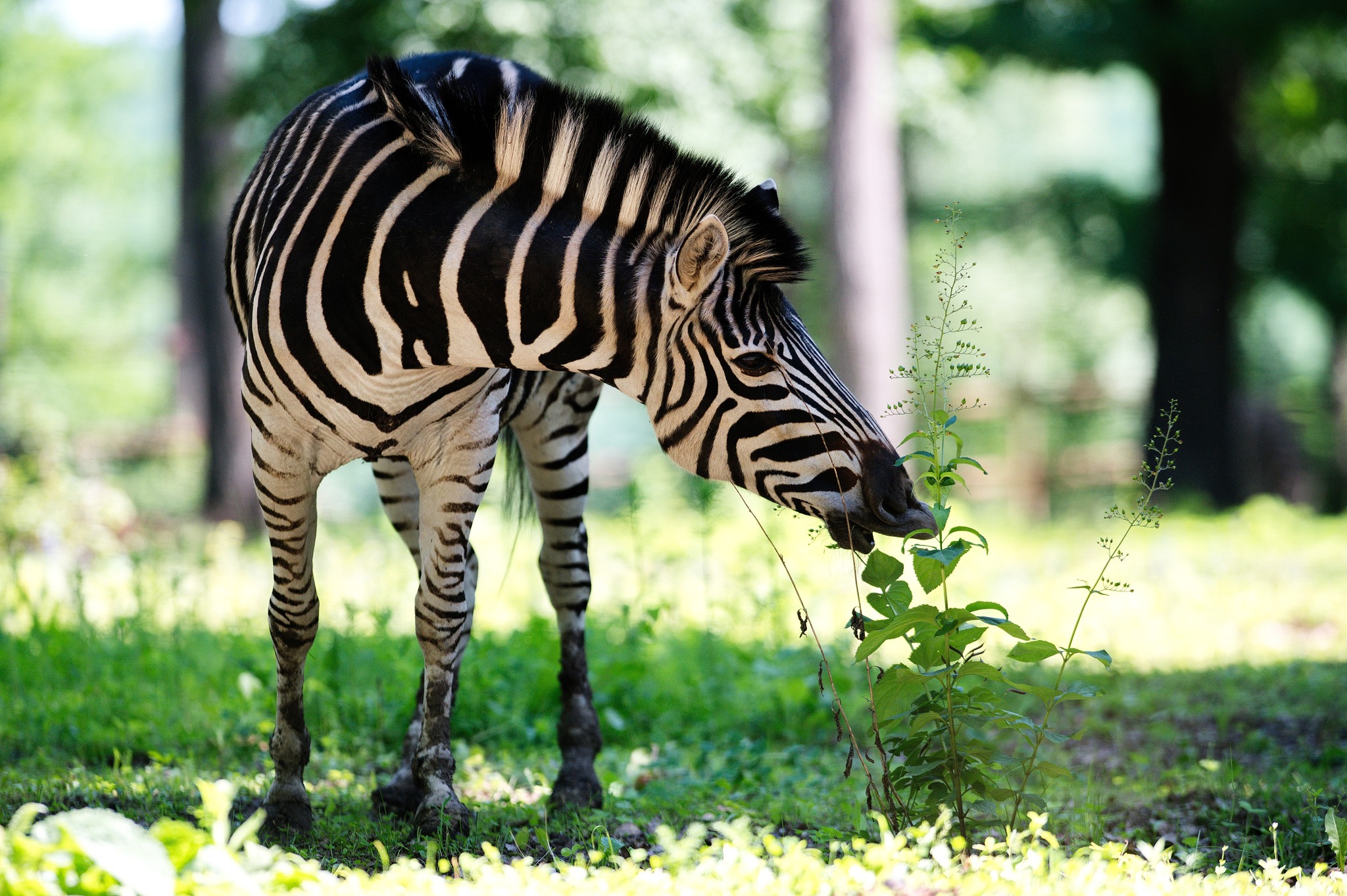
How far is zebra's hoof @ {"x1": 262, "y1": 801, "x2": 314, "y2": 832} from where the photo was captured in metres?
3.53

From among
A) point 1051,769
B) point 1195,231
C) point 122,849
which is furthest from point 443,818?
point 1195,231

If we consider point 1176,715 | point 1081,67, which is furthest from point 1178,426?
point 1176,715

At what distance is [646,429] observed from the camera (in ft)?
98.8

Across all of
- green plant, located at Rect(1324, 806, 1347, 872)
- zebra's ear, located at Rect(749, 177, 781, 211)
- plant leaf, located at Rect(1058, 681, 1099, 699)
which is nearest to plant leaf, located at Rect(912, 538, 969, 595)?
plant leaf, located at Rect(1058, 681, 1099, 699)

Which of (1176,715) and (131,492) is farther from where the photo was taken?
(131,492)

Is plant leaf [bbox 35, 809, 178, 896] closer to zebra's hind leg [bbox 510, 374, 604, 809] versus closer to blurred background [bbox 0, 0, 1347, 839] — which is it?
→ blurred background [bbox 0, 0, 1347, 839]

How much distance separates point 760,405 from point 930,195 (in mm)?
21450

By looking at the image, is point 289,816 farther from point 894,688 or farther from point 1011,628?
point 1011,628

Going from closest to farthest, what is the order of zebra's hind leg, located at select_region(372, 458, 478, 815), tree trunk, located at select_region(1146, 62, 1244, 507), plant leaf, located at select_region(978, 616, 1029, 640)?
1. plant leaf, located at select_region(978, 616, 1029, 640)
2. zebra's hind leg, located at select_region(372, 458, 478, 815)
3. tree trunk, located at select_region(1146, 62, 1244, 507)

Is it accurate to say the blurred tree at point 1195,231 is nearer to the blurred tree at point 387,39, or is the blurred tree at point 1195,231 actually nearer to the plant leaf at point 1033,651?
the blurred tree at point 387,39

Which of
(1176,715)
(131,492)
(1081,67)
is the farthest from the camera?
(131,492)

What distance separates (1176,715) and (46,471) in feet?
32.9

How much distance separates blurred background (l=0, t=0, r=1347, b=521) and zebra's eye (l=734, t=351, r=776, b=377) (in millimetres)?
918

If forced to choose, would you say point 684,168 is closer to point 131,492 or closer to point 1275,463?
point 131,492
